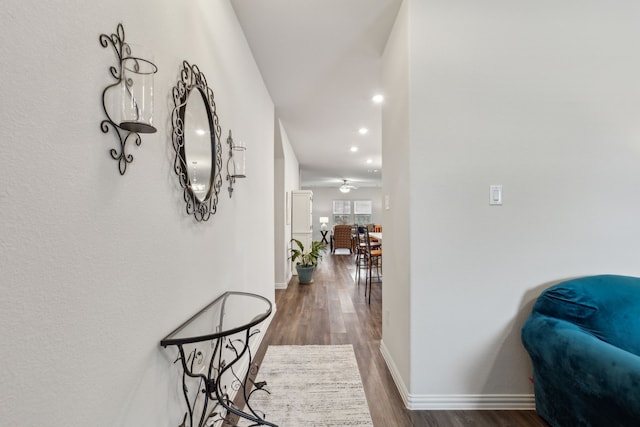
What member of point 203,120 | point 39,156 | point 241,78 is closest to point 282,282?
point 241,78

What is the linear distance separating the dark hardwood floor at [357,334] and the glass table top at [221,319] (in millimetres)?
873

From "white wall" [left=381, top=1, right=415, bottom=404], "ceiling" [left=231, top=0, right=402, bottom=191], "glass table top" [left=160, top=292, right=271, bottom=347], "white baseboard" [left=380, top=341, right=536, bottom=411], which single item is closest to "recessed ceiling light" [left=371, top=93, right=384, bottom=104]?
"ceiling" [left=231, top=0, right=402, bottom=191]

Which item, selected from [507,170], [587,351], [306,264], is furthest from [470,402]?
[306,264]

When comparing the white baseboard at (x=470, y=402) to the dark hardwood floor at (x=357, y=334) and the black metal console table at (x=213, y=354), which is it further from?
the black metal console table at (x=213, y=354)

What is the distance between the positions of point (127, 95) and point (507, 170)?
2037 millimetres

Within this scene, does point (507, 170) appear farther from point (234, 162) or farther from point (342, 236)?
point (342, 236)

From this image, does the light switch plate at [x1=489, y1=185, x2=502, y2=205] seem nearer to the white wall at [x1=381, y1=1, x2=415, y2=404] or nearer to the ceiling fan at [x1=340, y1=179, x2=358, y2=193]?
the white wall at [x1=381, y1=1, x2=415, y2=404]

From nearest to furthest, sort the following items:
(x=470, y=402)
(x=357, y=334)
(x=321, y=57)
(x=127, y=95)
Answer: (x=127, y=95), (x=470, y=402), (x=321, y=57), (x=357, y=334)

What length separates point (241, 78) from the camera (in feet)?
7.33

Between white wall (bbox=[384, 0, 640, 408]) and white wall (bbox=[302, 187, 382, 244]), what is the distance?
415 inches

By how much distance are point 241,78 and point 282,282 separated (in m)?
3.46

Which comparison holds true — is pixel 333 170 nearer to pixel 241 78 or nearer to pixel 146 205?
pixel 241 78

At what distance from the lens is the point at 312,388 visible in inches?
79.7

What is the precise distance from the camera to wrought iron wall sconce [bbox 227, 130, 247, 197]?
74.9 inches
